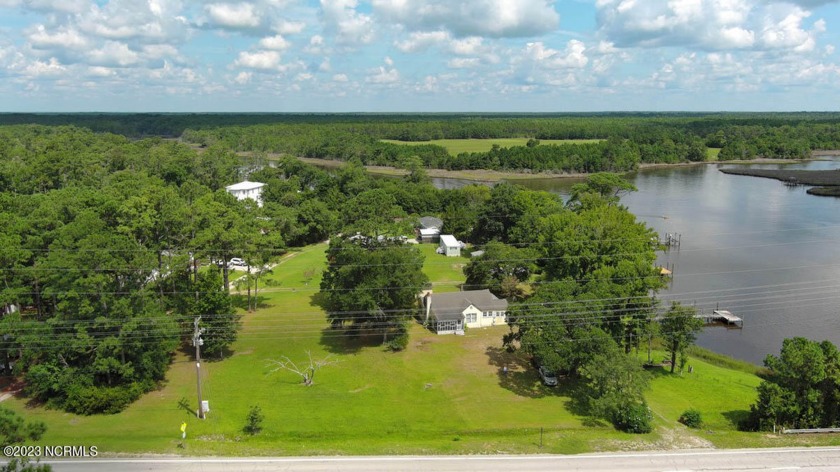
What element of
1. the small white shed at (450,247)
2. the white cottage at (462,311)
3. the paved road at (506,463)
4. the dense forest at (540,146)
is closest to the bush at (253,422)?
the paved road at (506,463)

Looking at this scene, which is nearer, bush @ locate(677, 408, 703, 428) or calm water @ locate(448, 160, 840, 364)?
bush @ locate(677, 408, 703, 428)

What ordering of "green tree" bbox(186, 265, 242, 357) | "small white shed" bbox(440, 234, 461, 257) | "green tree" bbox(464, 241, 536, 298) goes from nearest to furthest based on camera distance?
"green tree" bbox(186, 265, 242, 357) → "green tree" bbox(464, 241, 536, 298) → "small white shed" bbox(440, 234, 461, 257)

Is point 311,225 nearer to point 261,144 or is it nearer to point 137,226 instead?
point 137,226

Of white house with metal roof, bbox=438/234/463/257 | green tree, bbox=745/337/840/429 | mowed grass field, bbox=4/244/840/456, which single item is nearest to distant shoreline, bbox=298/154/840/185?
white house with metal roof, bbox=438/234/463/257

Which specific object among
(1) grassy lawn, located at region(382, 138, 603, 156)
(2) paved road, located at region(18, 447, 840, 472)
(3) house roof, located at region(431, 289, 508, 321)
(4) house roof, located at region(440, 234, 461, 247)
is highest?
(1) grassy lawn, located at region(382, 138, 603, 156)

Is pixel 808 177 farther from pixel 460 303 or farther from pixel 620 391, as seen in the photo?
pixel 620 391

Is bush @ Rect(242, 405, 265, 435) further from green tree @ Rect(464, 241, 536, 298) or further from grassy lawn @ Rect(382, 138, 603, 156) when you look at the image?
grassy lawn @ Rect(382, 138, 603, 156)

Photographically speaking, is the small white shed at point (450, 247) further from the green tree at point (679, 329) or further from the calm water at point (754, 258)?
the green tree at point (679, 329)

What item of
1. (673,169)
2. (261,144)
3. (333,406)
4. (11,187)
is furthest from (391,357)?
(261,144)
